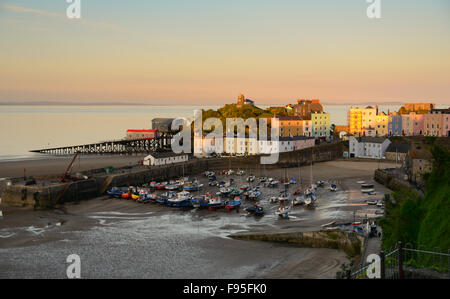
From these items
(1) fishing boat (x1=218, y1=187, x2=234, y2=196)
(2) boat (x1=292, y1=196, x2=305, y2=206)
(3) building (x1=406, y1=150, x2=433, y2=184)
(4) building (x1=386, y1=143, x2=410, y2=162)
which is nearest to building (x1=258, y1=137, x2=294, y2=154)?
(4) building (x1=386, y1=143, x2=410, y2=162)

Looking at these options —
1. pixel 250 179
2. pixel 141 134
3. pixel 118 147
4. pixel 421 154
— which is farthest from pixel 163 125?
pixel 421 154

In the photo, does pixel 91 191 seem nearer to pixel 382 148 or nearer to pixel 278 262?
pixel 278 262

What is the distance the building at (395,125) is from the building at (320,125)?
894cm

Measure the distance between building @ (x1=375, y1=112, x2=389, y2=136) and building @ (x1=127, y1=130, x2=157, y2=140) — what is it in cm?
3264

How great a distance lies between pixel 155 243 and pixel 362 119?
52896 mm

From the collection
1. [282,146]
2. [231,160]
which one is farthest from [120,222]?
[282,146]

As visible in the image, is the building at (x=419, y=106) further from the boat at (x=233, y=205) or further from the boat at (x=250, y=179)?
the boat at (x=233, y=205)

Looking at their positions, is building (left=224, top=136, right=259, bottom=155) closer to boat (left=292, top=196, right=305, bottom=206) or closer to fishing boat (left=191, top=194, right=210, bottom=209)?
boat (left=292, top=196, right=305, bottom=206)

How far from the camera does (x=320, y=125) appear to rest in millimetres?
65562

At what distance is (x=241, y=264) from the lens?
635 inches

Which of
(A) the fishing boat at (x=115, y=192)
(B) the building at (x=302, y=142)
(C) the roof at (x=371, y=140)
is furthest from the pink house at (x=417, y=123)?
(A) the fishing boat at (x=115, y=192)

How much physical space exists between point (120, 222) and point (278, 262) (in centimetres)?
969
